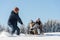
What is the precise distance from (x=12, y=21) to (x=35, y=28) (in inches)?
64.8

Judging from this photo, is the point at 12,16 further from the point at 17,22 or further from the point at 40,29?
the point at 40,29

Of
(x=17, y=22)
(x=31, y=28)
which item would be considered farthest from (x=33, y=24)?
(x=17, y=22)

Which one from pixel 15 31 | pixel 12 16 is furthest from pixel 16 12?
pixel 15 31

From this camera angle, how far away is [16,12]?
12719 mm

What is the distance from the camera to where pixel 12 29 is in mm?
12875

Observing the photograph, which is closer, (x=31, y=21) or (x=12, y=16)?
(x=12, y=16)

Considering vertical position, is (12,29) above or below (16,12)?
below

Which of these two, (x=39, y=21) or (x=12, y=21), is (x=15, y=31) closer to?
(x=12, y=21)

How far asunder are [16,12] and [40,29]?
2.04 meters

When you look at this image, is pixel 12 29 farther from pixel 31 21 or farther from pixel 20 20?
pixel 31 21

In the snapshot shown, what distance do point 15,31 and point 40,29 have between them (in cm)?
158

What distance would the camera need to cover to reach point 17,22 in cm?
1313

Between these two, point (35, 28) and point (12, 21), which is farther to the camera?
point (35, 28)

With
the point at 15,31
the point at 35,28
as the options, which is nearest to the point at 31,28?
the point at 35,28
